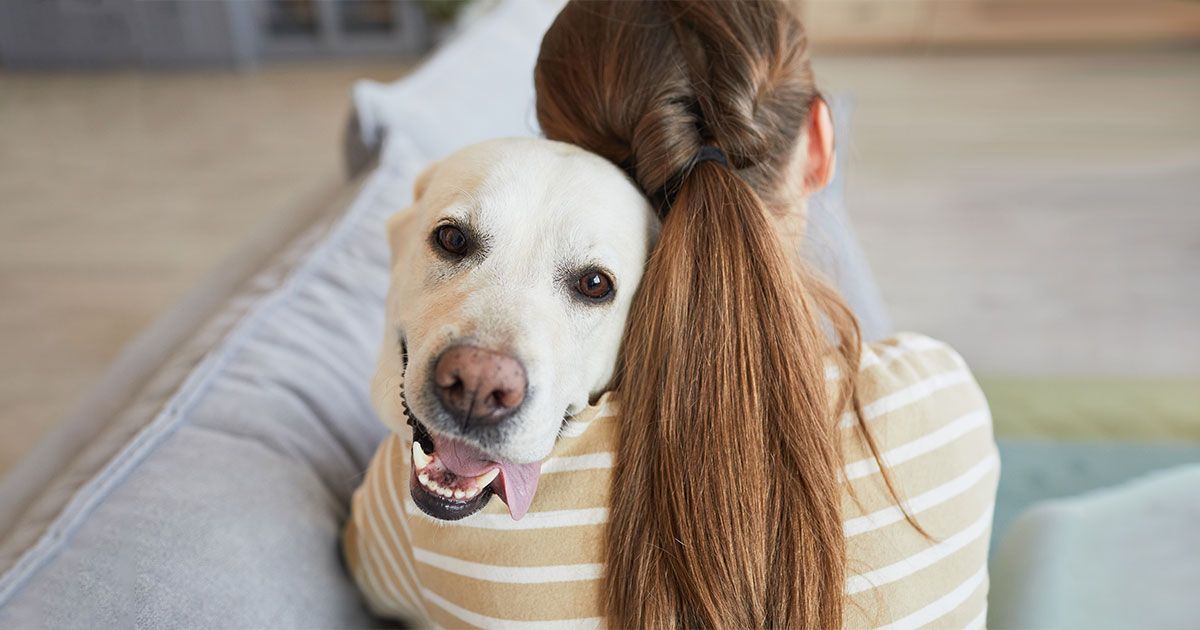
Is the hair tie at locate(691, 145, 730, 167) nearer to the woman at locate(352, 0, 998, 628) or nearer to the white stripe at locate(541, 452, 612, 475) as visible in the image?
the woman at locate(352, 0, 998, 628)

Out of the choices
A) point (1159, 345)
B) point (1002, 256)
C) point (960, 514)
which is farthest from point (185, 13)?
point (960, 514)

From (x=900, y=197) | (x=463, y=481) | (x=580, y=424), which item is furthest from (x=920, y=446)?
(x=900, y=197)

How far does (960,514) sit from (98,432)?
1.03 m

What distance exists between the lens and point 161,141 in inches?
167

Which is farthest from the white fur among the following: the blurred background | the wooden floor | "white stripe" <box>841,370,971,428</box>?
the wooden floor

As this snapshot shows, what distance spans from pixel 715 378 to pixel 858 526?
0.18 meters

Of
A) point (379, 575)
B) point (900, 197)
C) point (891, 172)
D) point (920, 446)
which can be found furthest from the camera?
point (891, 172)

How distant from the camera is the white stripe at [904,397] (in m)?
0.81

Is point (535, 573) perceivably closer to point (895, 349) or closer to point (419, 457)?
point (419, 457)

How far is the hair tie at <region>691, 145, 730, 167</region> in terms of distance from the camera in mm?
828

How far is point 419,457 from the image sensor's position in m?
0.76

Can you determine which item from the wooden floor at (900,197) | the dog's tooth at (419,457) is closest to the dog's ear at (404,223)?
the dog's tooth at (419,457)

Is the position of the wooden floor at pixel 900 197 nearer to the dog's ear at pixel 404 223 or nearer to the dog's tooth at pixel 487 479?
the dog's ear at pixel 404 223

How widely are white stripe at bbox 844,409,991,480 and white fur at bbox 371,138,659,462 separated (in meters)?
0.25
